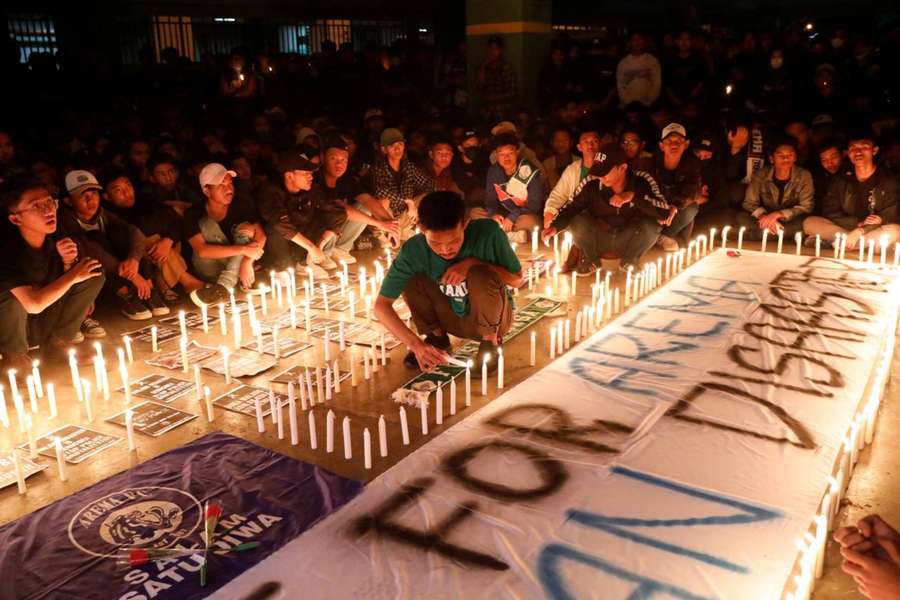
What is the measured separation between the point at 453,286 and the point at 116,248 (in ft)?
9.43

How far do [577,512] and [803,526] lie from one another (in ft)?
2.58

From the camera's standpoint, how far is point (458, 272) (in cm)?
439

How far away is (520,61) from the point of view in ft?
42.2

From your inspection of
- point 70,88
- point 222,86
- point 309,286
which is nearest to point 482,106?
point 222,86

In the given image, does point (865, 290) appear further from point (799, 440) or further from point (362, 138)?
point (362, 138)

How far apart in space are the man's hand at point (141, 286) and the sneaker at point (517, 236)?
3.40 m

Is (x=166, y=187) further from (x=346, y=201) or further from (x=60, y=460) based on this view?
(x=60, y=460)

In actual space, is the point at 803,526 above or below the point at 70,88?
below

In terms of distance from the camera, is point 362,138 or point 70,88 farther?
point 70,88

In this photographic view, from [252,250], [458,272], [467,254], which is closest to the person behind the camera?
[458,272]

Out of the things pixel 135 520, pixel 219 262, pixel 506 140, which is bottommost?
pixel 135 520

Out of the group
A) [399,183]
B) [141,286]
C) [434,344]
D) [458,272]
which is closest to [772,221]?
[399,183]

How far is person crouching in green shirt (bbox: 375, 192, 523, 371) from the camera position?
4211 mm

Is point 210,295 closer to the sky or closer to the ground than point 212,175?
closer to the ground
